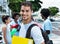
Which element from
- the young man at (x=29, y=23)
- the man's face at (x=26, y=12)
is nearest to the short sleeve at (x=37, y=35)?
the young man at (x=29, y=23)

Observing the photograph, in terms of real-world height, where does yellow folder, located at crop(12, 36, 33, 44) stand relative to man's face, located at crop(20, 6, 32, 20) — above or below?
below

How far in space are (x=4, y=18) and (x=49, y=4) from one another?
8536cm

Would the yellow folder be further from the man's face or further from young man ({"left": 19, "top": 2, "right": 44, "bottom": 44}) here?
the man's face

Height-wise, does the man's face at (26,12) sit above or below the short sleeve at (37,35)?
above

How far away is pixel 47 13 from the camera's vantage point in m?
4.75

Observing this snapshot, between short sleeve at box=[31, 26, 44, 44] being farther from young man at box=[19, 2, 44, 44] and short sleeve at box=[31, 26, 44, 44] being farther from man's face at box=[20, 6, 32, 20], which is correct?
man's face at box=[20, 6, 32, 20]

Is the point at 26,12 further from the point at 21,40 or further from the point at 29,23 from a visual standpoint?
the point at 21,40

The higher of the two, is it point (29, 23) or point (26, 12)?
point (26, 12)

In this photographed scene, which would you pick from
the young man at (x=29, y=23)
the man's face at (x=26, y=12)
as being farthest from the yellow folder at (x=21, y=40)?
the man's face at (x=26, y=12)

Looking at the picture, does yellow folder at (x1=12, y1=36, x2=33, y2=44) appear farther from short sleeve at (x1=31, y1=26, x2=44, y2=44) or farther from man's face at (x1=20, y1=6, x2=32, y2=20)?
man's face at (x1=20, y1=6, x2=32, y2=20)

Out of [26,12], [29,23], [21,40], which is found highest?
[26,12]

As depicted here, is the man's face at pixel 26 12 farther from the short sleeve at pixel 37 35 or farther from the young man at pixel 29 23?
the short sleeve at pixel 37 35

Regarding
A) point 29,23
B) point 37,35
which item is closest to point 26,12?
point 29,23

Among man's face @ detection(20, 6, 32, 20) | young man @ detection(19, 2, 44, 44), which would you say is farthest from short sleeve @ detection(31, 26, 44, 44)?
man's face @ detection(20, 6, 32, 20)
